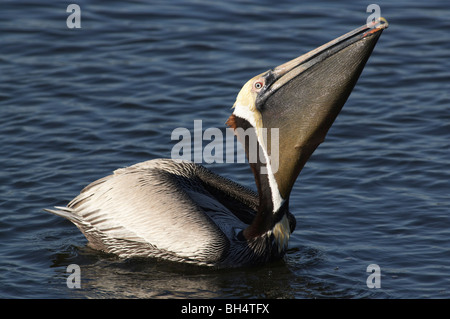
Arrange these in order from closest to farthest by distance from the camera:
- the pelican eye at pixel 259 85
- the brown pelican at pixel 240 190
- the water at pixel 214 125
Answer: the brown pelican at pixel 240 190, the pelican eye at pixel 259 85, the water at pixel 214 125

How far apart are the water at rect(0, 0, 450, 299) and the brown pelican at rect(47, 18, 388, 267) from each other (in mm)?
215

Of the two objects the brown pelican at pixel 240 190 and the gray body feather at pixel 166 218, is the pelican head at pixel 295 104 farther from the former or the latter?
→ the gray body feather at pixel 166 218

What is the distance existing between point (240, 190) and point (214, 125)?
2134mm

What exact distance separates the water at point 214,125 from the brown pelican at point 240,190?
215 millimetres

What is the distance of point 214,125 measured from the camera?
28.2 feet

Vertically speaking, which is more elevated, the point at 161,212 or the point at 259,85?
the point at 259,85

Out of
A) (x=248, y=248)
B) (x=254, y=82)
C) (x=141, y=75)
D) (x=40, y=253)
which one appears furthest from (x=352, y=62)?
(x=141, y=75)

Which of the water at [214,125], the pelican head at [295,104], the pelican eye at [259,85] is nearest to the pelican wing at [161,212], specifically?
the water at [214,125]

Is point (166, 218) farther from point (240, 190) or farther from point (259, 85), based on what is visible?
point (259, 85)

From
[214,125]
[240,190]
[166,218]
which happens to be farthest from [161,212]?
[214,125]

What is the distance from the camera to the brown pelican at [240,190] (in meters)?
5.39

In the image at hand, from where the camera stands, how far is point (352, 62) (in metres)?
5.28
